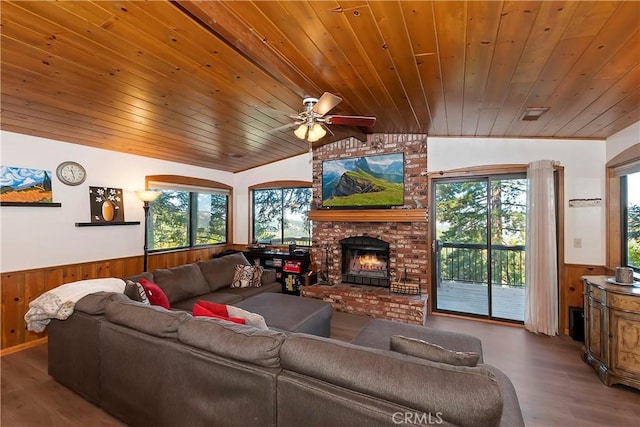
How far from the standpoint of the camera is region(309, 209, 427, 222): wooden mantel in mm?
4340

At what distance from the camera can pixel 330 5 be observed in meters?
1.61

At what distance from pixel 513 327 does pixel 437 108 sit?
3186 mm

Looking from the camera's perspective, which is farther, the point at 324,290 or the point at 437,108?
the point at 324,290

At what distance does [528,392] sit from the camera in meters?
2.54

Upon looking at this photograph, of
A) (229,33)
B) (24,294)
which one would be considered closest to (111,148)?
(24,294)

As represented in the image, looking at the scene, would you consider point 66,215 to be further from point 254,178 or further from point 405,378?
point 405,378

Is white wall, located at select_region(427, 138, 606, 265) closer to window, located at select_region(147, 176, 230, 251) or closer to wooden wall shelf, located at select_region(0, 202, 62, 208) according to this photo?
window, located at select_region(147, 176, 230, 251)

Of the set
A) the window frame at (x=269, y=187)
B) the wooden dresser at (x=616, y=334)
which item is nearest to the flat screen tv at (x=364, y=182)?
the window frame at (x=269, y=187)

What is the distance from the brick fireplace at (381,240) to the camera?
14.3 ft

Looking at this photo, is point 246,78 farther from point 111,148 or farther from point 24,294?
point 24,294

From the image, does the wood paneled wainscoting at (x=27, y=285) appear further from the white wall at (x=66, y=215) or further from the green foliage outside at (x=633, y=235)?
the green foliage outside at (x=633, y=235)

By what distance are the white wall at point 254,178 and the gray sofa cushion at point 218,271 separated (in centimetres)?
176

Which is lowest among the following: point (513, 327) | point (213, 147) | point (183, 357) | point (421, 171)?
point (513, 327)

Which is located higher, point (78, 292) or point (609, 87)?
point (609, 87)
